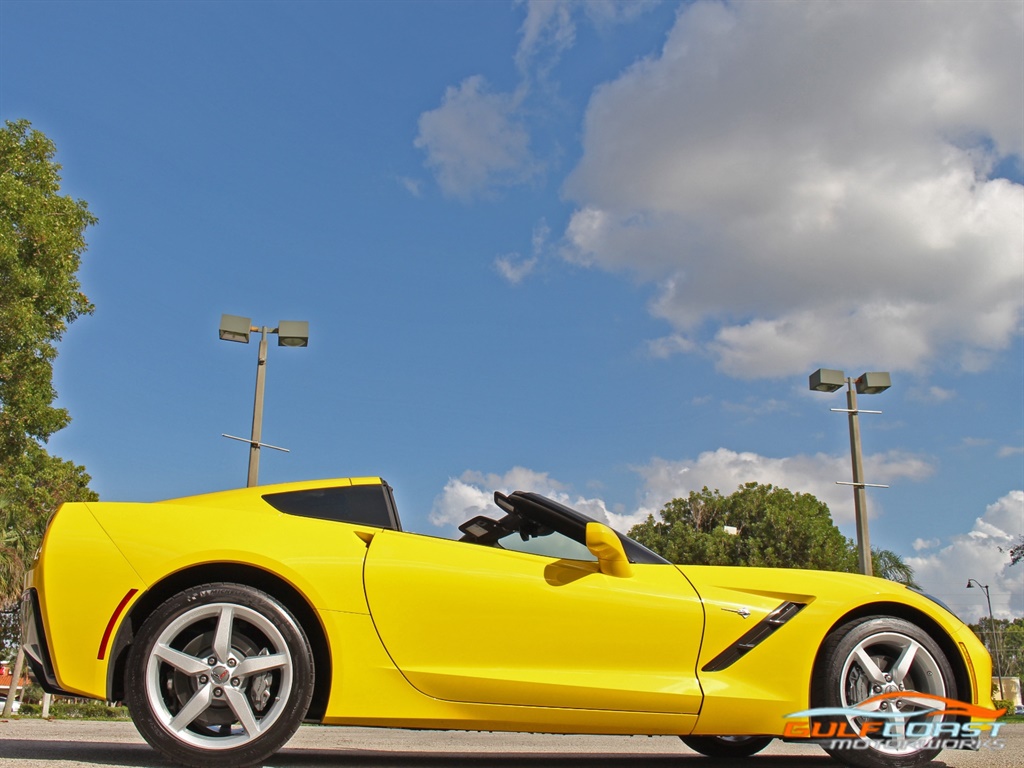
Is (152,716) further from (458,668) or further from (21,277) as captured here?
(21,277)

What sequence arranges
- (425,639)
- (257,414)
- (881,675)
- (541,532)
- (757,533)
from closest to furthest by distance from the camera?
(425,639) → (881,675) → (541,532) → (257,414) → (757,533)

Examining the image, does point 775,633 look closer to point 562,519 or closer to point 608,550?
point 608,550

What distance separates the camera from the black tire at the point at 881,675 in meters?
3.60

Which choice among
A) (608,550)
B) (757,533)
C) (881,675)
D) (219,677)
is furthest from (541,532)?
(757,533)

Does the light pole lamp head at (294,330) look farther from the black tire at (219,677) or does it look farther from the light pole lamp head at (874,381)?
the black tire at (219,677)

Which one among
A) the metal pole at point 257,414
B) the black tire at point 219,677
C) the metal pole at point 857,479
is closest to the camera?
the black tire at point 219,677

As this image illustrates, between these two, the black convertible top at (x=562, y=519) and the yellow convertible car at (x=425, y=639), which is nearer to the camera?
the yellow convertible car at (x=425, y=639)

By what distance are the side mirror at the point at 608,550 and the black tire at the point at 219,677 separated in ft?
3.81

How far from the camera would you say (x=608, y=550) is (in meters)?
3.59

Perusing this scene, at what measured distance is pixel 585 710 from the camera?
3469 mm

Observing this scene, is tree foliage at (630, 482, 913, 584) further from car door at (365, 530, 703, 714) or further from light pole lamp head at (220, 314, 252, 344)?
car door at (365, 530, 703, 714)

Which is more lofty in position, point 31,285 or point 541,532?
point 31,285

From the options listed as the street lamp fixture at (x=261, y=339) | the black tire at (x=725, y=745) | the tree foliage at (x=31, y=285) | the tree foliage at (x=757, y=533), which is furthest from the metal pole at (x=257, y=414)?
the tree foliage at (x=757, y=533)

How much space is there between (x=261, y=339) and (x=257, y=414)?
123 centimetres
